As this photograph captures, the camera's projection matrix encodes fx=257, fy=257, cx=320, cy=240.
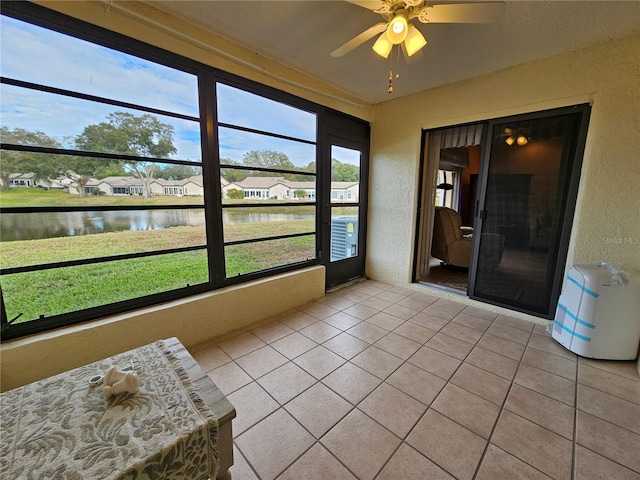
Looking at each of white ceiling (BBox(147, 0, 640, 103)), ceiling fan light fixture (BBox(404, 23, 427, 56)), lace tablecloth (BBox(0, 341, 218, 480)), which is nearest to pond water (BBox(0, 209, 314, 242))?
lace tablecloth (BBox(0, 341, 218, 480))

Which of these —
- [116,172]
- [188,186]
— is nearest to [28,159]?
[116,172]

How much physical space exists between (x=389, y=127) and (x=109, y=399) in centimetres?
377

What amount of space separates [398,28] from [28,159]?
2.38 meters

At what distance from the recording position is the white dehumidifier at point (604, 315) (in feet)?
6.41

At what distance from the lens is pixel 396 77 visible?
271 centimetres

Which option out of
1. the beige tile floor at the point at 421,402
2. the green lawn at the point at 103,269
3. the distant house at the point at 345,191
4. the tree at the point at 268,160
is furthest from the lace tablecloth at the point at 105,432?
the distant house at the point at 345,191

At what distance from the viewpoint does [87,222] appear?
70.7 inches

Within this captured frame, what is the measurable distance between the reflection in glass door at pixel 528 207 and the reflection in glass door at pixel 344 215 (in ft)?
5.06

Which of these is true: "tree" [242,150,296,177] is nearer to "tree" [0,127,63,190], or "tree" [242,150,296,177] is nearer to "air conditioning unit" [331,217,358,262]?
"air conditioning unit" [331,217,358,262]

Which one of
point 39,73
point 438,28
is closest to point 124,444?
point 39,73

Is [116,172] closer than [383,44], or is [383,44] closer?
[383,44]

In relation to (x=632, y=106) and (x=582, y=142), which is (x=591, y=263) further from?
(x=632, y=106)

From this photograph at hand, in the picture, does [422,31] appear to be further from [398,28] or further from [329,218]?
[329,218]

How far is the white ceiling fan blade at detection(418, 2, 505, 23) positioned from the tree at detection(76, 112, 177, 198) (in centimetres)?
201
